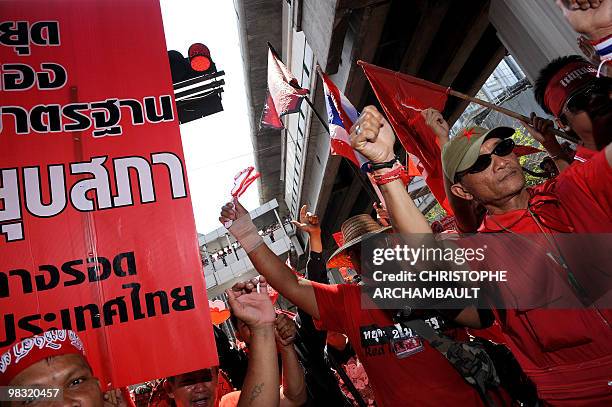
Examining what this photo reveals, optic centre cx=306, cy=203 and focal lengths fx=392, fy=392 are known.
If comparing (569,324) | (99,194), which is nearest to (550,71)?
(569,324)

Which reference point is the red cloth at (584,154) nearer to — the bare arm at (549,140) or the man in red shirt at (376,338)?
the bare arm at (549,140)

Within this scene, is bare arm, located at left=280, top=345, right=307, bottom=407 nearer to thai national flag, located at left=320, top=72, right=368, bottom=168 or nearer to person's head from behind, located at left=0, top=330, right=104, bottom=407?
person's head from behind, located at left=0, top=330, right=104, bottom=407

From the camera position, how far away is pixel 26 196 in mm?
1886

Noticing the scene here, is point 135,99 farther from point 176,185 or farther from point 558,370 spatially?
point 558,370

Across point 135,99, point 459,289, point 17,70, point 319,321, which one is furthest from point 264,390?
point 17,70

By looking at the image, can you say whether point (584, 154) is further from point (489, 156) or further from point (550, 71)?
point (550, 71)

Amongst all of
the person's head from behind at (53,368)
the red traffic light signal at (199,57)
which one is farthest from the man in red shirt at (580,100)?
the red traffic light signal at (199,57)

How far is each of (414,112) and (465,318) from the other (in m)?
2.43

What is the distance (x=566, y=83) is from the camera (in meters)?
Result: 2.51

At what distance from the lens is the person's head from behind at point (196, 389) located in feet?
7.88

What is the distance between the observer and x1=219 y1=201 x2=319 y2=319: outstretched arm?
2443 mm

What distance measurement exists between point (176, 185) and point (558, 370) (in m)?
1.94

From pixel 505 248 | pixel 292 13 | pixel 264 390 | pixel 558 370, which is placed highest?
pixel 292 13

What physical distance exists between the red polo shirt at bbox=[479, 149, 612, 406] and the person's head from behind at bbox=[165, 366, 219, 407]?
1737 mm
